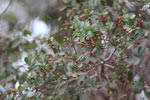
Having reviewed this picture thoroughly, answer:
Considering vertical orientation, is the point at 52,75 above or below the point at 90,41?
below

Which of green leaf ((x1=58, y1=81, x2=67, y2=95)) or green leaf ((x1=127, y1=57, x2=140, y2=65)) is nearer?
green leaf ((x1=127, y1=57, x2=140, y2=65))

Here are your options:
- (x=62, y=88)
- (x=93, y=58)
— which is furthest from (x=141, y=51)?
(x=62, y=88)

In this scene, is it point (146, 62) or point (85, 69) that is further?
point (146, 62)

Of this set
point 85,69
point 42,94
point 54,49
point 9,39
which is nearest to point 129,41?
point 85,69

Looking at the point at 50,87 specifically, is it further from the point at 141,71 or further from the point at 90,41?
the point at 141,71

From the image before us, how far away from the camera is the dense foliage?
1516 mm

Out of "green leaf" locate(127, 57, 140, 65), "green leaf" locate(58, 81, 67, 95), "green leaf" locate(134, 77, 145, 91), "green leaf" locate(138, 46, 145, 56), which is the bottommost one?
"green leaf" locate(134, 77, 145, 91)

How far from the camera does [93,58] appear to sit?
152cm

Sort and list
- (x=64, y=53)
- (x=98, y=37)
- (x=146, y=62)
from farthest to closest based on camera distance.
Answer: (x=146, y=62) < (x=64, y=53) < (x=98, y=37)

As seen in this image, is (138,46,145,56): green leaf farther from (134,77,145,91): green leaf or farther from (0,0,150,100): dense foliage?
(134,77,145,91): green leaf

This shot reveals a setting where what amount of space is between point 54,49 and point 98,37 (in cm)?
27

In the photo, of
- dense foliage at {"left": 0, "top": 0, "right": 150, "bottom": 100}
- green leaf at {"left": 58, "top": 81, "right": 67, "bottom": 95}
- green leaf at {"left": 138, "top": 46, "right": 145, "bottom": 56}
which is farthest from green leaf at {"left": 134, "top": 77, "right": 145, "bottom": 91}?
green leaf at {"left": 58, "top": 81, "right": 67, "bottom": 95}

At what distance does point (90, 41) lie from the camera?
58.9 inches

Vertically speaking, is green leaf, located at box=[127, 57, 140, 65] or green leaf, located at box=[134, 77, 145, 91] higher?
green leaf, located at box=[127, 57, 140, 65]
